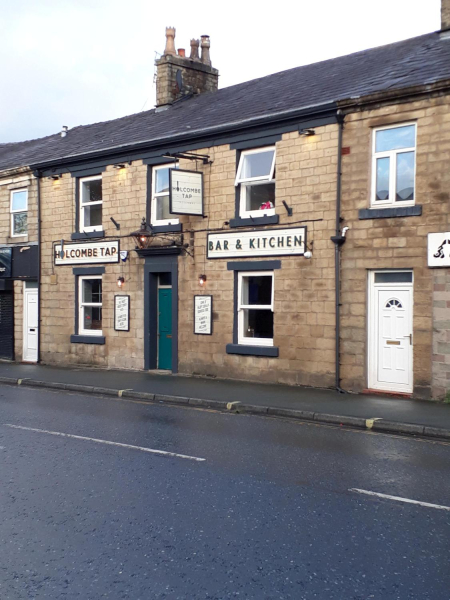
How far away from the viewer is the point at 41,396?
47.7 feet

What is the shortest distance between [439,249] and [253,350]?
200 inches

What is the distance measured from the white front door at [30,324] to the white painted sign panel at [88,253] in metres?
2.01

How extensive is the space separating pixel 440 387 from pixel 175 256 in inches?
307

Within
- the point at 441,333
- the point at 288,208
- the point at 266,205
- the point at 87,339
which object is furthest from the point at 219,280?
the point at 441,333

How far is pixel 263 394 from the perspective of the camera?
45.3 ft

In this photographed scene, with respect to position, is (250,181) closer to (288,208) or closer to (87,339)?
(288,208)

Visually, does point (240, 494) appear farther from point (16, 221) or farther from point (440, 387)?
point (16, 221)

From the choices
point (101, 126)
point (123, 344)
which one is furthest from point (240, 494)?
point (101, 126)

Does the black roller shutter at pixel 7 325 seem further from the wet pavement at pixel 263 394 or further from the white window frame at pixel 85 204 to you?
the white window frame at pixel 85 204

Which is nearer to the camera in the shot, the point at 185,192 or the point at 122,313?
the point at 185,192

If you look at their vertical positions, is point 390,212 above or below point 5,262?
above

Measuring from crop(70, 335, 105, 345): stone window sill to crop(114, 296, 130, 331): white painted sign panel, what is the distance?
0.75 m

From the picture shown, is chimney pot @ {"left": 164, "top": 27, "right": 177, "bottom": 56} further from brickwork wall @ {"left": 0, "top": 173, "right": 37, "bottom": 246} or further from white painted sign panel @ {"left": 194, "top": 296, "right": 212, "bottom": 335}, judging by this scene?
white painted sign panel @ {"left": 194, "top": 296, "right": 212, "bottom": 335}

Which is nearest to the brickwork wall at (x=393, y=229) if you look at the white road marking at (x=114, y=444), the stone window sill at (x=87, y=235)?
the white road marking at (x=114, y=444)
